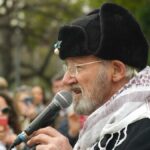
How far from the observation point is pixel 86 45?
3.41m

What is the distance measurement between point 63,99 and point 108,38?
16.6 inches

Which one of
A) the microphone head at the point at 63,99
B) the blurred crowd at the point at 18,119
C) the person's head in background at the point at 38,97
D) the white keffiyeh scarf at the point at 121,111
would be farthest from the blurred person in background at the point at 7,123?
the person's head in background at the point at 38,97

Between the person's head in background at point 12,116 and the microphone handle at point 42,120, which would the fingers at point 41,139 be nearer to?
the microphone handle at point 42,120

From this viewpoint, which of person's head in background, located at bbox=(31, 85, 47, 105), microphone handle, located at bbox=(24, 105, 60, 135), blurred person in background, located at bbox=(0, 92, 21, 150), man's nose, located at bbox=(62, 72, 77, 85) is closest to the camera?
microphone handle, located at bbox=(24, 105, 60, 135)

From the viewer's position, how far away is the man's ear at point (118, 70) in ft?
11.1

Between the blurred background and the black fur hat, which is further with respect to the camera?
the blurred background

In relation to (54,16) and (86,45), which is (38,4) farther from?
(86,45)

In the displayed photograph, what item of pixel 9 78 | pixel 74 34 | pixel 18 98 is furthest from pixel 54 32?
pixel 74 34

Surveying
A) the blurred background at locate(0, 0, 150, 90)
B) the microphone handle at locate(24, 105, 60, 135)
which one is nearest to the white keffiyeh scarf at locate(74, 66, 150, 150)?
the microphone handle at locate(24, 105, 60, 135)

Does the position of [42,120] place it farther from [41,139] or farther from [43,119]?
[41,139]

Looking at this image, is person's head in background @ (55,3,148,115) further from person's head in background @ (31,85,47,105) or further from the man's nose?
person's head in background @ (31,85,47,105)

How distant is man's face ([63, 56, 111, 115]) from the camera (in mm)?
3379

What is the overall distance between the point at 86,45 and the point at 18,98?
555 centimetres

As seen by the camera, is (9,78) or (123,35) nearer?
(123,35)
